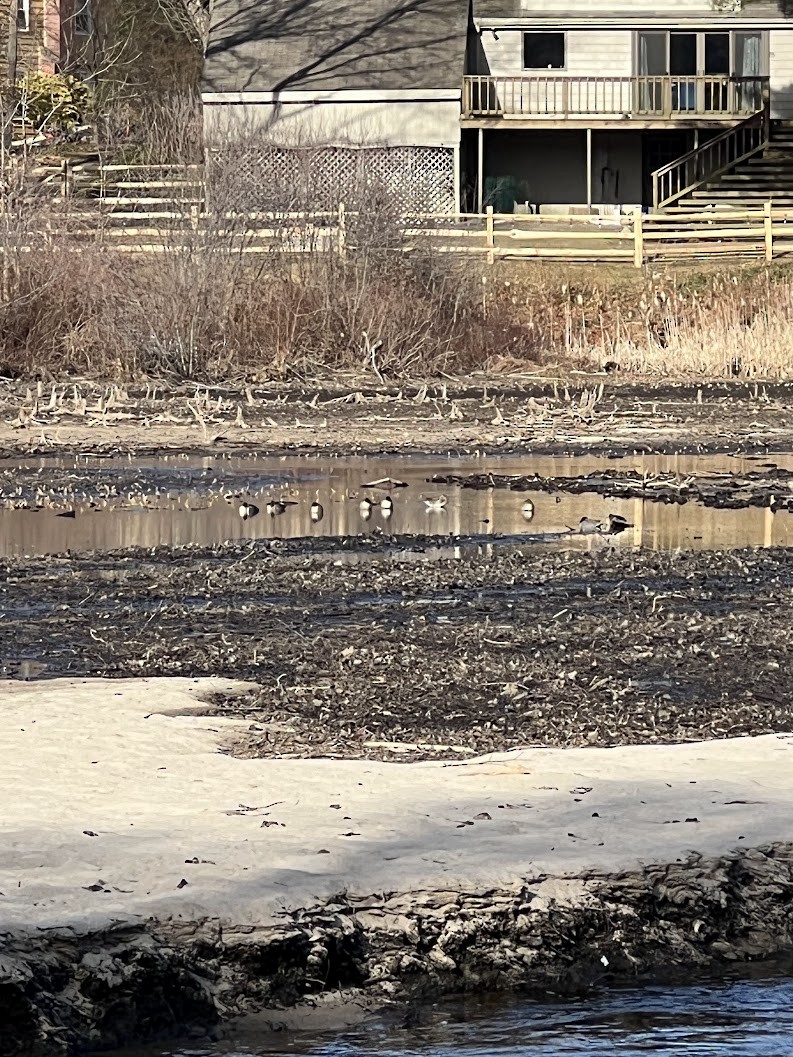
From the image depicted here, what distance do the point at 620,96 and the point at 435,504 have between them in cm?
3047

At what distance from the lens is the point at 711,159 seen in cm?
4491

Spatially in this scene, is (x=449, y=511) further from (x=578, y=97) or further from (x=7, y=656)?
(x=578, y=97)

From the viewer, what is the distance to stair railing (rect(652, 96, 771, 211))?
141 feet

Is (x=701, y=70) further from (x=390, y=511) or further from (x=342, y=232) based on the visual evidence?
(x=390, y=511)

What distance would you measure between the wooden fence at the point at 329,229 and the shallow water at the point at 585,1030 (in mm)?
22678

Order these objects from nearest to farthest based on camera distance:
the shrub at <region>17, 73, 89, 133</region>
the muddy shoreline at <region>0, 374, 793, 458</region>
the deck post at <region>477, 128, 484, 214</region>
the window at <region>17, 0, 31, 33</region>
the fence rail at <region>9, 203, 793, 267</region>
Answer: the muddy shoreline at <region>0, 374, 793, 458</region> → the fence rail at <region>9, 203, 793, 267</region> → the shrub at <region>17, 73, 89, 133</region> → the deck post at <region>477, 128, 484, 214</region> → the window at <region>17, 0, 31, 33</region>

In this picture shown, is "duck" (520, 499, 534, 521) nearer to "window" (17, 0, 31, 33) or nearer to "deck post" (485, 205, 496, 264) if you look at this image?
"deck post" (485, 205, 496, 264)

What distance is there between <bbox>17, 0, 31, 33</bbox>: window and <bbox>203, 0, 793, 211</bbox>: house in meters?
4.92

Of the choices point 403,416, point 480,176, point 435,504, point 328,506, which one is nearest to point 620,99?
point 480,176

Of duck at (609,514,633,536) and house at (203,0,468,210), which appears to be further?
house at (203,0,468,210)

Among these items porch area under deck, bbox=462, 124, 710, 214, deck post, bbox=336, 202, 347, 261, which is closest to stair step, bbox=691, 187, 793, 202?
porch area under deck, bbox=462, 124, 710, 214

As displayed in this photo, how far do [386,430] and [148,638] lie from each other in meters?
12.8

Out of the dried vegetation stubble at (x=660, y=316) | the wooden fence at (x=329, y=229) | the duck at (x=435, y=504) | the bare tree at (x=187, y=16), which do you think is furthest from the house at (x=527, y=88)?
the duck at (x=435, y=504)

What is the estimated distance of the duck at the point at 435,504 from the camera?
15836mm
